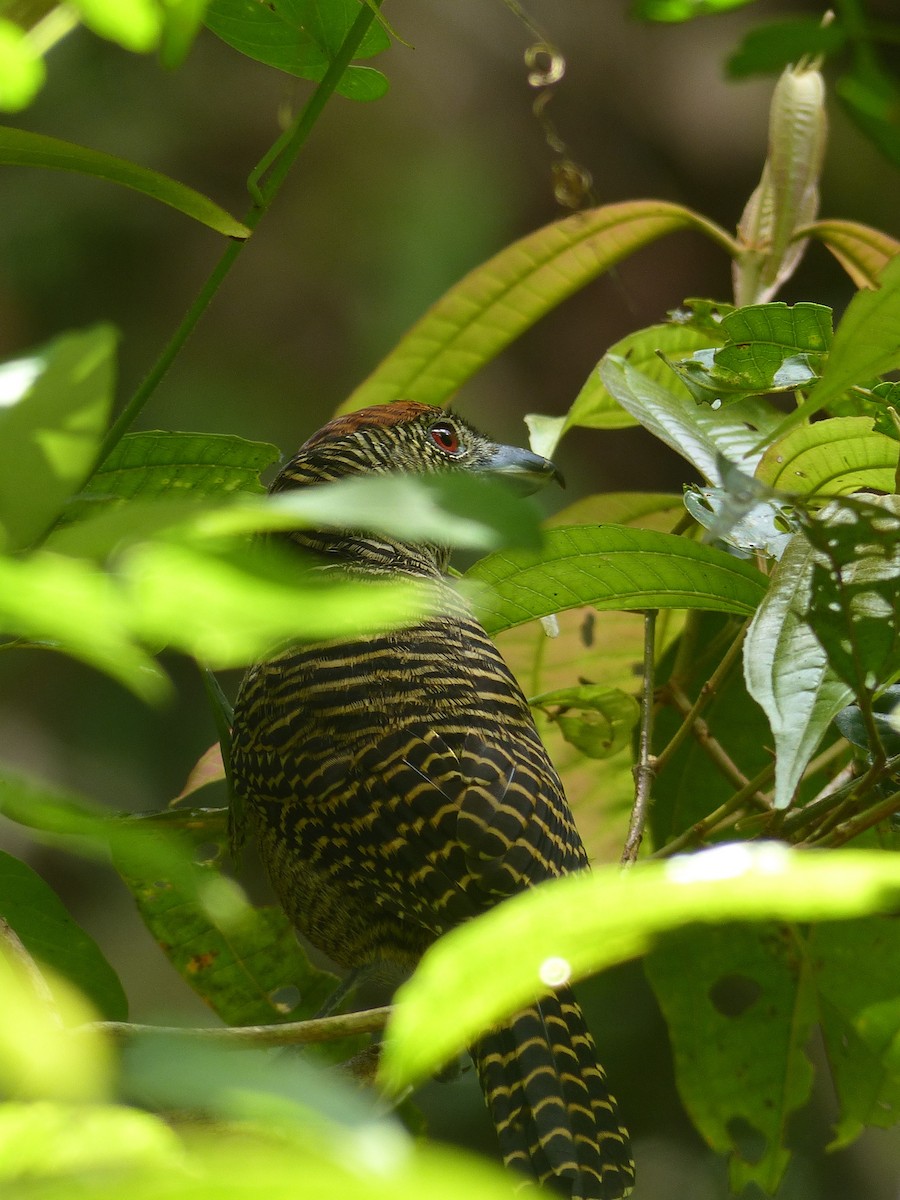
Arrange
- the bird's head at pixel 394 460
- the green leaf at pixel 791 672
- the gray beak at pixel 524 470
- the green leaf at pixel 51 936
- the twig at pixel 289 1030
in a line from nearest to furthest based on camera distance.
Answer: the twig at pixel 289 1030 → the green leaf at pixel 791 672 → the green leaf at pixel 51 936 → the bird's head at pixel 394 460 → the gray beak at pixel 524 470

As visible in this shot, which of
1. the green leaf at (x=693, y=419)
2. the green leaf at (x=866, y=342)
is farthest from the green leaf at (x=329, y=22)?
the green leaf at (x=866, y=342)

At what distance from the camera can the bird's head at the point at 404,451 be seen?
241 cm

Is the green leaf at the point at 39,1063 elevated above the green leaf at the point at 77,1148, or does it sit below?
→ above

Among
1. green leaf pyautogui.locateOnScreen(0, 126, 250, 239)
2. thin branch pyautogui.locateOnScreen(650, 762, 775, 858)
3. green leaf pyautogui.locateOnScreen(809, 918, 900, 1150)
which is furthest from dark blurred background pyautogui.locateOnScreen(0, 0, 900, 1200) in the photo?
green leaf pyautogui.locateOnScreen(0, 126, 250, 239)

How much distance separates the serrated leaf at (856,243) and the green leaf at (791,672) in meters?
0.94

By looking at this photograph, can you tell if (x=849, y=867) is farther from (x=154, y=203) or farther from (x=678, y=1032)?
(x=154, y=203)

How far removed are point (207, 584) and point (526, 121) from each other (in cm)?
602

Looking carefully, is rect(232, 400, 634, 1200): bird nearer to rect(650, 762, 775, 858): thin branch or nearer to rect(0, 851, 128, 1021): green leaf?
rect(650, 762, 775, 858): thin branch

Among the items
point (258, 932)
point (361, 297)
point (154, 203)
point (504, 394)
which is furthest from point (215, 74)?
point (258, 932)

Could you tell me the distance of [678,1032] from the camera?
175 centimetres

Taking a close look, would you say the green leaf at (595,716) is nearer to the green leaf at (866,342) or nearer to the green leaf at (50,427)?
the green leaf at (866,342)

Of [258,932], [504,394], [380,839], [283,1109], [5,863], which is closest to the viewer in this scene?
[283,1109]

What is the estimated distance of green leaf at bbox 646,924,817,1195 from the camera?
1.72 meters

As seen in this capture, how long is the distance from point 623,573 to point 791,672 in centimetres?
34
